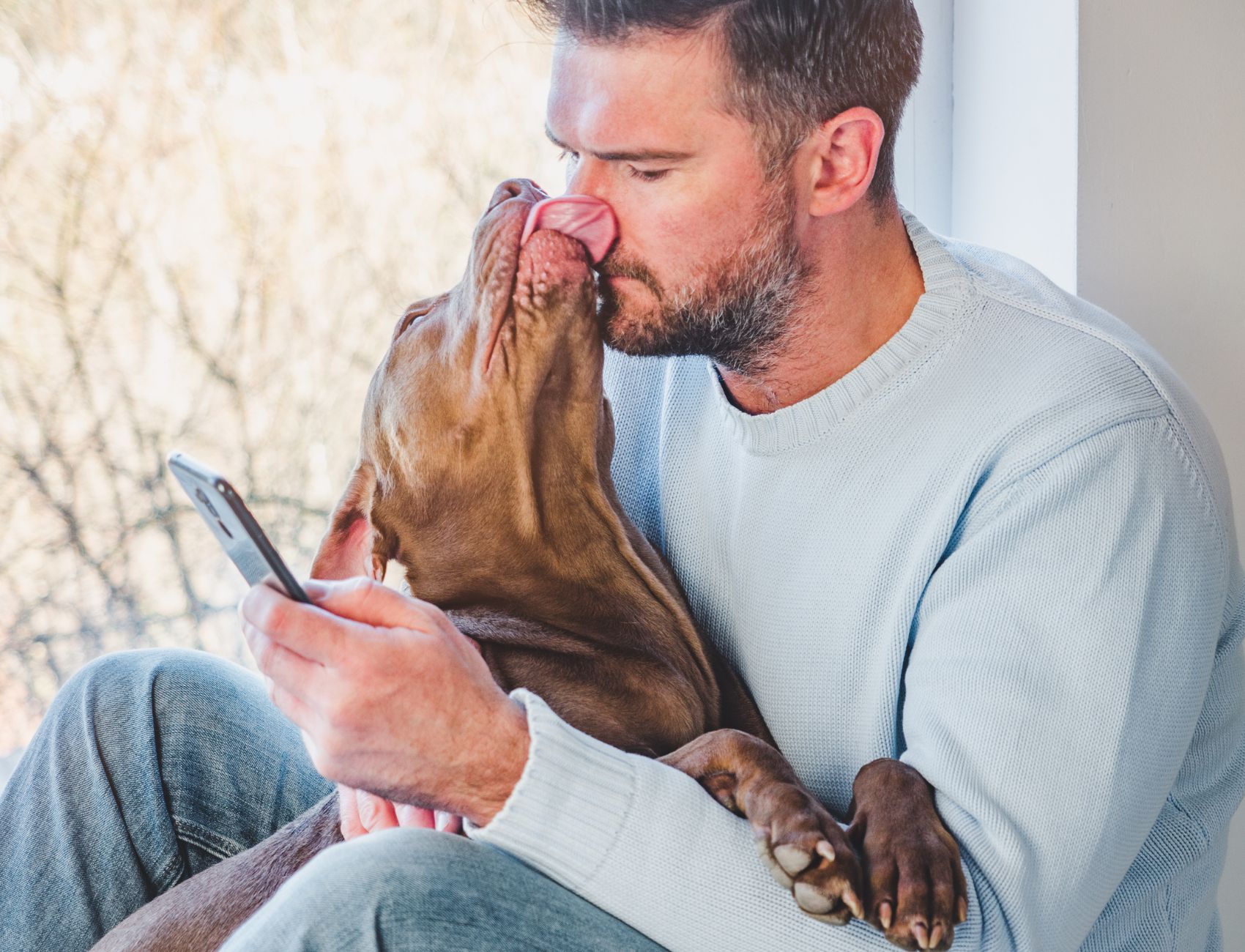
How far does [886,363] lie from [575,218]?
1.51ft

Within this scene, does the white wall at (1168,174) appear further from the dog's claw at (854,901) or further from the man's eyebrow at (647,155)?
the dog's claw at (854,901)

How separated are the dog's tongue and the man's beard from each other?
5 cm

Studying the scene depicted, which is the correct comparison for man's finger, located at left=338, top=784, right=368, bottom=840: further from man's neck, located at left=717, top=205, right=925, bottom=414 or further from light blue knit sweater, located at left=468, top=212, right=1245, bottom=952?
man's neck, located at left=717, top=205, right=925, bottom=414

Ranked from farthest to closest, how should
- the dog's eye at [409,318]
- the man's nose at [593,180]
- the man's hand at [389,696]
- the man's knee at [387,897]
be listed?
the dog's eye at [409,318], the man's nose at [593,180], the man's hand at [389,696], the man's knee at [387,897]

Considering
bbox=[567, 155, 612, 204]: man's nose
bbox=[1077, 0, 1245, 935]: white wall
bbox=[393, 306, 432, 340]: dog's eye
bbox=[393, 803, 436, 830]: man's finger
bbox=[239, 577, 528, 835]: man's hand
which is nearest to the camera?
bbox=[239, 577, 528, 835]: man's hand

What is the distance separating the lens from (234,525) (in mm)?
1189

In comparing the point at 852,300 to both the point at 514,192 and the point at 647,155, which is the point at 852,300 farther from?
the point at 514,192

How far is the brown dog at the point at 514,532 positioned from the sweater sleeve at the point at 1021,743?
223 mm

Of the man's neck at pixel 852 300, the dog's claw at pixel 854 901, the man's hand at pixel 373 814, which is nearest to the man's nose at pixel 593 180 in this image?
the man's neck at pixel 852 300

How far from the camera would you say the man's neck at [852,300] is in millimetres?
1749

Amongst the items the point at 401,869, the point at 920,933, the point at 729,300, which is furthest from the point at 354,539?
the point at 920,933

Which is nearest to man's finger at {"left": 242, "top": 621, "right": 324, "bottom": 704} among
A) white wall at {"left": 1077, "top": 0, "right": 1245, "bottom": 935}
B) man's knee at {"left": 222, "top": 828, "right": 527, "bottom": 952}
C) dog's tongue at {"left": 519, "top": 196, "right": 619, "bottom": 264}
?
man's knee at {"left": 222, "top": 828, "right": 527, "bottom": 952}

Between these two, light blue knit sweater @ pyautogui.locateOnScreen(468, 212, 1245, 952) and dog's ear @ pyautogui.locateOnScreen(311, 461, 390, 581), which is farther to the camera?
→ dog's ear @ pyautogui.locateOnScreen(311, 461, 390, 581)

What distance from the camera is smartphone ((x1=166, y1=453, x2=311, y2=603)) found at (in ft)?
3.78
